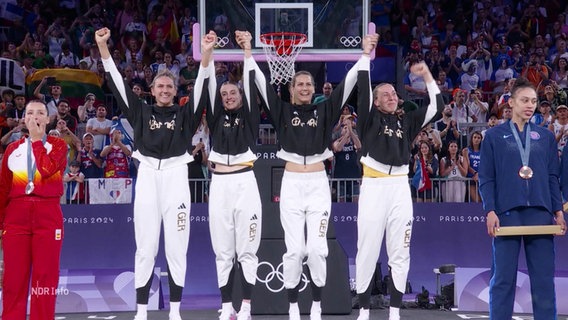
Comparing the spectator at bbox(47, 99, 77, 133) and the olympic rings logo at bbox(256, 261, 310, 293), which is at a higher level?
the spectator at bbox(47, 99, 77, 133)

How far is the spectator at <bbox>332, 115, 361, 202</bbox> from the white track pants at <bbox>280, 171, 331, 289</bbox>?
4.37 metres

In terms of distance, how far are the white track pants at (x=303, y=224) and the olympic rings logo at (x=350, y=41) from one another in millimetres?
2880

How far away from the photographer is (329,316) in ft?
33.0

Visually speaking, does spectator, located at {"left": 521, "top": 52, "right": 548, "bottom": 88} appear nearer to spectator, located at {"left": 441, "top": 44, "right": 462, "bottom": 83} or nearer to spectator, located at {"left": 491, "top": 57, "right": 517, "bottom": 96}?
spectator, located at {"left": 491, "top": 57, "right": 517, "bottom": 96}

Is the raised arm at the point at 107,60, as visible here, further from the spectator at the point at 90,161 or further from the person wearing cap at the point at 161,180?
the spectator at the point at 90,161

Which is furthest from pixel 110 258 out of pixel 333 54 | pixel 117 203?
pixel 333 54

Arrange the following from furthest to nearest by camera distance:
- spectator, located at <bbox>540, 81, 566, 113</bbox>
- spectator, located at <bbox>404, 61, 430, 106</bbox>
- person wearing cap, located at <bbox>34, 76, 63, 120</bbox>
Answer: spectator, located at <bbox>404, 61, 430, 106</bbox>
spectator, located at <bbox>540, 81, 566, 113</bbox>
person wearing cap, located at <bbox>34, 76, 63, 120</bbox>

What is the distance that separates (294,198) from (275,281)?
5.99ft

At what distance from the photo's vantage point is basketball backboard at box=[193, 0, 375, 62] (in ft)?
35.6

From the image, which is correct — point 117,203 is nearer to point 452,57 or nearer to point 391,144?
point 391,144

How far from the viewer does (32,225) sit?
26.2 ft

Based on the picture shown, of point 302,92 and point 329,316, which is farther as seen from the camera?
point 329,316

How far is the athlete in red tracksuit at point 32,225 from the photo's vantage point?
26.1 ft

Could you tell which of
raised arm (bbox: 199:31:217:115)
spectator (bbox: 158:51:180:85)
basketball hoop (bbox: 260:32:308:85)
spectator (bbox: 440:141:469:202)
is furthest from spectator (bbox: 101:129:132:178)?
raised arm (bbox: 199:31:217:115)
